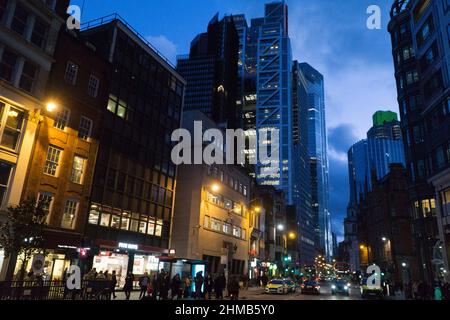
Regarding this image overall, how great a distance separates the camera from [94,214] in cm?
3192

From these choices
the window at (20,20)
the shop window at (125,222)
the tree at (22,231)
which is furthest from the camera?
the shop window at (125,222)

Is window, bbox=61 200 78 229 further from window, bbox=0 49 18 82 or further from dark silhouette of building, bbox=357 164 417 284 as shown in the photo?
dark silhouette of building, bbox=357 164 417 284

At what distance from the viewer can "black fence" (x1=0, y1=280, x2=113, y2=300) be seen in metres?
16.5

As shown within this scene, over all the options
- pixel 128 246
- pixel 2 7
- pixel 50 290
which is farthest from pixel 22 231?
pixel 2 7

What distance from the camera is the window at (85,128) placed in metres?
30.6

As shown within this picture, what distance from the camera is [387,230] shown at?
73938 mm

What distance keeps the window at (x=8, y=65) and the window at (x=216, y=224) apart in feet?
106

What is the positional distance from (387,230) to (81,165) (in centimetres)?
6513

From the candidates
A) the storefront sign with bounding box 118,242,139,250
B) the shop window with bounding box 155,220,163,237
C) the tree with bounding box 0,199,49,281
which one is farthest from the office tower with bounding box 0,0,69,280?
the shop window with bounding box 155,220,163,237

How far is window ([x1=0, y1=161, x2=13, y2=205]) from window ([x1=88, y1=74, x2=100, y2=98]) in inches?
416

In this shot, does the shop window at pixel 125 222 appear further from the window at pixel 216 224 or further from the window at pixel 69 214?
the window at pixel 216 224

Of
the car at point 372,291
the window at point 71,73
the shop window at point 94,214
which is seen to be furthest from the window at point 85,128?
the car at point 372,291

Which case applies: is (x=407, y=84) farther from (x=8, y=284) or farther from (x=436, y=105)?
(x=8, y=284)
